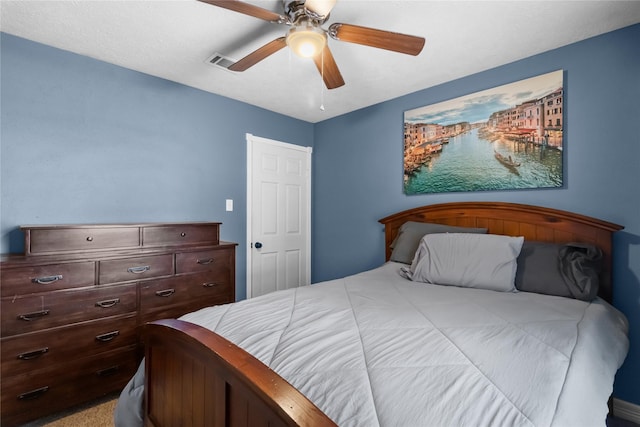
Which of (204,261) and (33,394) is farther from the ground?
(204,261)

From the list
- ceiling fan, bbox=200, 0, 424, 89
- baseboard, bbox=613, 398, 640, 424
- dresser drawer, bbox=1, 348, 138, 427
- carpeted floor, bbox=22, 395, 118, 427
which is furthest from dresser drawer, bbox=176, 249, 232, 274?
baseboard, bbox=613, 398, 640, 424

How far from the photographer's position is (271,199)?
344 cm

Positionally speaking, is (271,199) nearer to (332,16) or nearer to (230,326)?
(332,16)

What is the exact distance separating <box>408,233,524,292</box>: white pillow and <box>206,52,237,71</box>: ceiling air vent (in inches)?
79.1

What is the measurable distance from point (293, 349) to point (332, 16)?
5.99ft

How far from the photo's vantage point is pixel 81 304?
74.1 inches

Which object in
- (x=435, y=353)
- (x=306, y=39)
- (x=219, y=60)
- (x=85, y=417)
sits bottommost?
(x=85, y=417)

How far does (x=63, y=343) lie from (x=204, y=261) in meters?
0.96

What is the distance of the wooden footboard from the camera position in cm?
77

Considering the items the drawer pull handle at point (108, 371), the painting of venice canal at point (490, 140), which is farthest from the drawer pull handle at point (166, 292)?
the painting of venice canal at point (490, 140)

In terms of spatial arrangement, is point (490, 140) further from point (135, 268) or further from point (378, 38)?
point (135, 268)

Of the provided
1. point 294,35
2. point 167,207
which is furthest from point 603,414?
point 167,207

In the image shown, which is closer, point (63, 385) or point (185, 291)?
point (63, 385)

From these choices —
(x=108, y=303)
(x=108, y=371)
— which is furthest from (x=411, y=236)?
(x=108, y=371)
